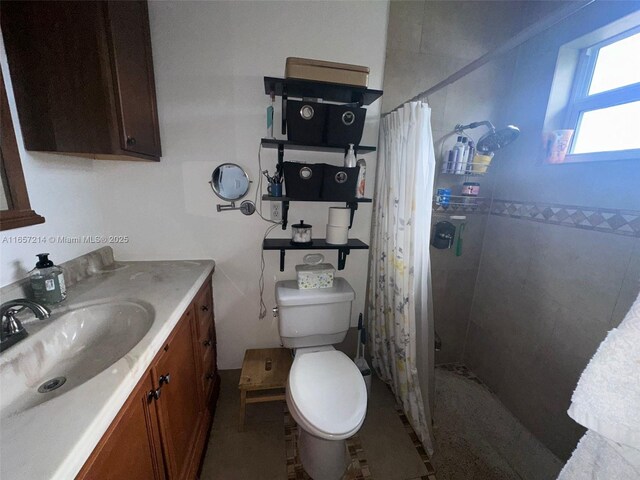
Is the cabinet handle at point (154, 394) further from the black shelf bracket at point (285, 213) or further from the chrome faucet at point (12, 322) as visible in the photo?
the black shelf bracket at point (285, 213)

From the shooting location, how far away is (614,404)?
54 cm

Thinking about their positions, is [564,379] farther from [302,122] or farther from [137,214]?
[137,214]

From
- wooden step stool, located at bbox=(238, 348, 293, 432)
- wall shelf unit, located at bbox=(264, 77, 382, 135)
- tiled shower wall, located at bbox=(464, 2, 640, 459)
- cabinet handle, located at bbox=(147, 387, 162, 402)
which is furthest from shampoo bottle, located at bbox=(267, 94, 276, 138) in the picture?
tiled shower wall, located at bbox=(464, 2, 640, 459)

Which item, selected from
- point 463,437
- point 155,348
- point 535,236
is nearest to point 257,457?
point 155,348

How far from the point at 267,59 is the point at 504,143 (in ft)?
4.76

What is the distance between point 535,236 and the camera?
145 centimetres

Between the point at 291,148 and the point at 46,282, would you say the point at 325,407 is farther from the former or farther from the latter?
the point at 291,148

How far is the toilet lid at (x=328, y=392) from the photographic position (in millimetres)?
1020

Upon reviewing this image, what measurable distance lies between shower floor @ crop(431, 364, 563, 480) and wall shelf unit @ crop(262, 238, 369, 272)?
1.14m

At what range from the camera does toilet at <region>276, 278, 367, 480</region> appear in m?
1.03

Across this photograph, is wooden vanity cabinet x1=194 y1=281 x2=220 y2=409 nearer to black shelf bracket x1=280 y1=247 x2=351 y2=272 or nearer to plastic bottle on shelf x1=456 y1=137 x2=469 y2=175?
black shelf bracket x1=280 y1=247 x2=351 y2=272

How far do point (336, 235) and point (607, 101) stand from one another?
59.8 inches

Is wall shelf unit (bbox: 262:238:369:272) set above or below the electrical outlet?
below

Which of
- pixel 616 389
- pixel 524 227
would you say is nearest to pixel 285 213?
pixel 616 389
